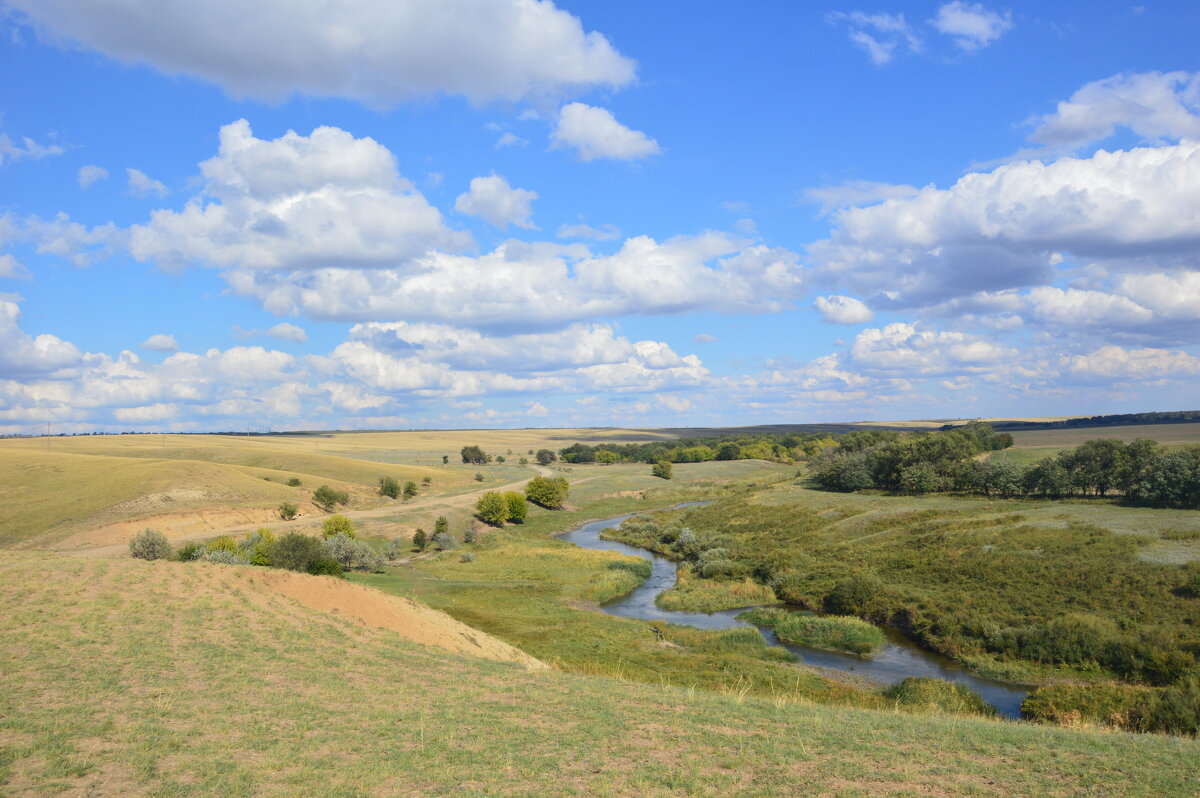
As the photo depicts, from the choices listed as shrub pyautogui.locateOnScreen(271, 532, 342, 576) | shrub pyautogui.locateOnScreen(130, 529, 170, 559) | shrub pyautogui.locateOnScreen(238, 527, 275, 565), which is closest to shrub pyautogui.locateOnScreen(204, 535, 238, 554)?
shrub pyautogui.locateOnScreen(238, 527, 275, 565)

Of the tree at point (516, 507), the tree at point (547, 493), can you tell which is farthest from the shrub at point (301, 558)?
the tree at point (547, 493)

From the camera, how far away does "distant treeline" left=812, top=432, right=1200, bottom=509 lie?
53594 millimetres

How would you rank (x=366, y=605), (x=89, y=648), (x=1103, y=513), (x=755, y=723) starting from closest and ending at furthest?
1. (x=755, y=723)
2. (x=89, y=648)
3. (x=366, y=605)
4. (x=1103, y=513)

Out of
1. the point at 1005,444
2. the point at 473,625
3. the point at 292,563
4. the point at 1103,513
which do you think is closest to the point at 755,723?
the point at 473,625

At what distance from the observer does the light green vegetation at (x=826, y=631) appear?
115 ft

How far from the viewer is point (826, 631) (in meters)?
36.8

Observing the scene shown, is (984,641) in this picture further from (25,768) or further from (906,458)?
(906,458)

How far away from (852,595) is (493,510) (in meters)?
45.9

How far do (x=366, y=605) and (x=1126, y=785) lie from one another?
24.9 metres

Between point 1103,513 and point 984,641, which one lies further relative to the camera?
point 1103,513

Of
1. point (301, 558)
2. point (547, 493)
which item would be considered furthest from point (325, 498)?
point (301, 558)

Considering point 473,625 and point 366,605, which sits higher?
point 366,605

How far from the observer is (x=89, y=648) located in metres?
18.6

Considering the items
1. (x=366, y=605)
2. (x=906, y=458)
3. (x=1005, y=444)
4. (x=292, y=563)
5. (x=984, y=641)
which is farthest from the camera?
(x=1005, y=444)
